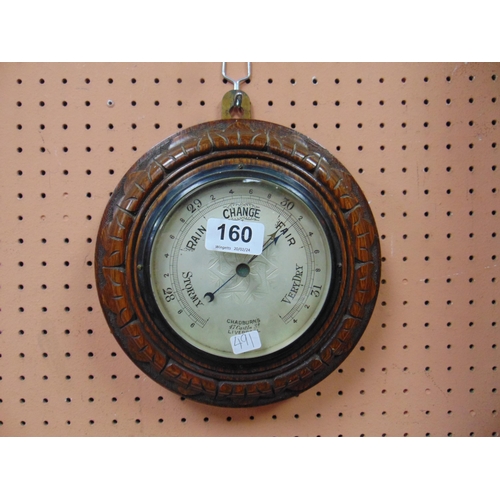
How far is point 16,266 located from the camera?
2.83 feet

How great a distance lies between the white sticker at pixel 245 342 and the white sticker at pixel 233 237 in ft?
0.53

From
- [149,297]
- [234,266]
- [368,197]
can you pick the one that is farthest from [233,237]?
[368,197]

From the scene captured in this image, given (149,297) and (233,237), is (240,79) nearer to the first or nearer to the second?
(233,237)

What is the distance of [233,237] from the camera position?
2.30 feet

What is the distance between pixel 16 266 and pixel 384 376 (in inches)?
35.6

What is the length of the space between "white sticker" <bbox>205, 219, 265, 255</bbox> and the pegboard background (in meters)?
0.29

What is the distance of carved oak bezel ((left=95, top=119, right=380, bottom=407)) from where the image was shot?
0.72 m

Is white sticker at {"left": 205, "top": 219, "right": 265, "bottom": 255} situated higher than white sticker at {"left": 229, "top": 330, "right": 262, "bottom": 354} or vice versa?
white sticker at {"left": 205, "top": 219, "right": 265, "bottom": 255}

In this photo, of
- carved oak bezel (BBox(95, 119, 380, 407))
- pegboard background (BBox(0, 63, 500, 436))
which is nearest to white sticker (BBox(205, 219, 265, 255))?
carved oak bezel (BBox(95, 119, 380, 407))

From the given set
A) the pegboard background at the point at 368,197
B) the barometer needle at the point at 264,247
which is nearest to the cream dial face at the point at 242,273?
the barometer needle at the point at 264,247

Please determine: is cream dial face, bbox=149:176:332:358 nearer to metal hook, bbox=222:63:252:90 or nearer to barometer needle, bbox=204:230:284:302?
barometer needle, bbox=204:230:284:302

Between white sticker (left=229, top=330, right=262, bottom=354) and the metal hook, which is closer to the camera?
white sticker (left=229, top=330, right=262, bottom=354)

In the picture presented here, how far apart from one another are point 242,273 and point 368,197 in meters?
0.37

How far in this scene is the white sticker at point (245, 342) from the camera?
717mm
